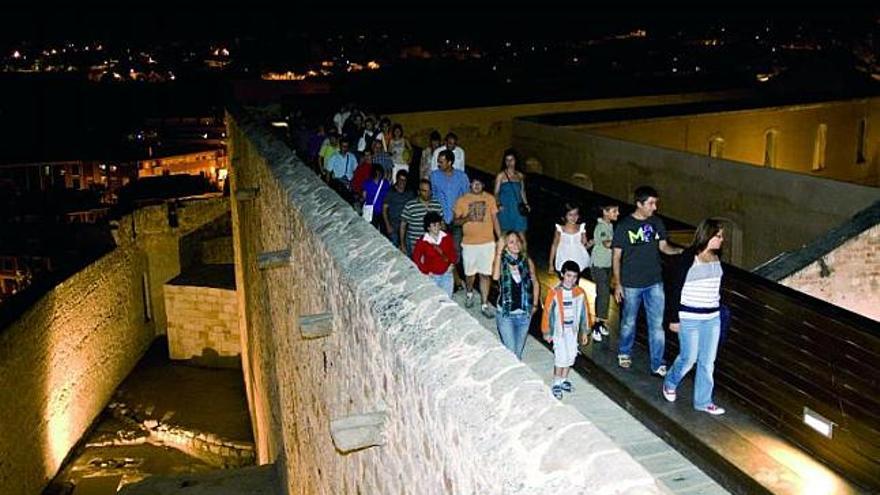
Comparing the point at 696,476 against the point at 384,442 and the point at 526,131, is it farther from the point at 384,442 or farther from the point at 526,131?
the point at 526,131

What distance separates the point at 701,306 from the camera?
6.65 metres

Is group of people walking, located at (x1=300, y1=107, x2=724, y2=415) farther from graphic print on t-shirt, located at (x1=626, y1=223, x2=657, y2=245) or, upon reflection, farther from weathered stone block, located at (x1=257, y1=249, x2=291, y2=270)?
weathered stone block, located at (x1=257, y1=249, x2=291, y2=270)

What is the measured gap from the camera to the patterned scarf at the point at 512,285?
278 inches

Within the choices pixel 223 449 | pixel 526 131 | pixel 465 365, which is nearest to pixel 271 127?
pixel 526 131

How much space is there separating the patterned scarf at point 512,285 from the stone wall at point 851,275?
10.3 feet

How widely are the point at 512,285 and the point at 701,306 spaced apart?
1429mm

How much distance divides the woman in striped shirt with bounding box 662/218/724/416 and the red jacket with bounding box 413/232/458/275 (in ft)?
6.32

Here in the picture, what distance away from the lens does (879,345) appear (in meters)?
6.02

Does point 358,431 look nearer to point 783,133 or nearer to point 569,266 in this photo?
point 569,266

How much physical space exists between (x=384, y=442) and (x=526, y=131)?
49.8 feet

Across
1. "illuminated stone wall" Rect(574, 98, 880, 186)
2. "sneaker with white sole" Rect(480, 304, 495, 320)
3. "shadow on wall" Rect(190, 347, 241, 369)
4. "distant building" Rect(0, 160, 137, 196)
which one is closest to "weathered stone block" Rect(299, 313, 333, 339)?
"sneaker with white sole" Rect(480, 304, 495, 320)

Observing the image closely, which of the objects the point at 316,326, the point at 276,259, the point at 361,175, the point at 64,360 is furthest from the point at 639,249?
the point at 64,360

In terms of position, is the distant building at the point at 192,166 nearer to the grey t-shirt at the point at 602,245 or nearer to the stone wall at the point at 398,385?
the stone wall at the point at 398,385

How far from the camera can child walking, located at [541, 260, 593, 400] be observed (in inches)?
265
